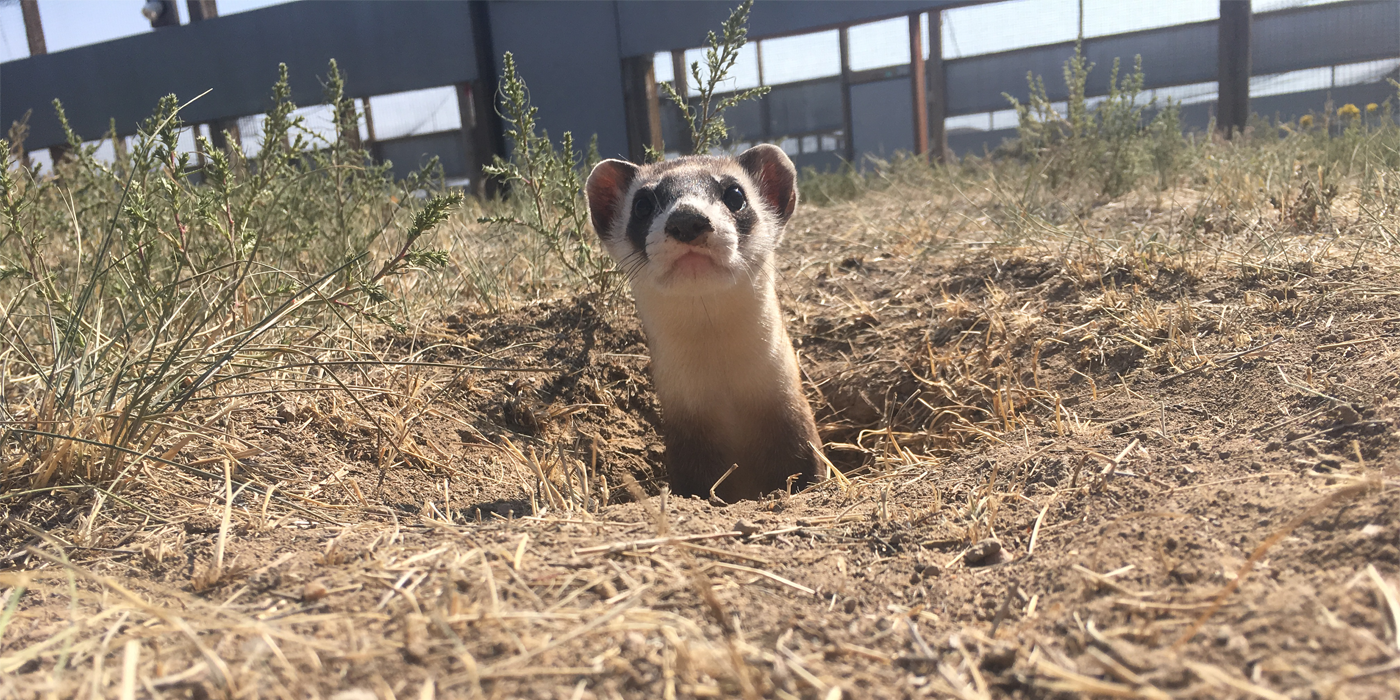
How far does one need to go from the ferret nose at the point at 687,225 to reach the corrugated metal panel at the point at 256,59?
24.3ft

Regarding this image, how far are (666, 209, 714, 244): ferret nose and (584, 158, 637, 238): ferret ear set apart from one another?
94 centimetres

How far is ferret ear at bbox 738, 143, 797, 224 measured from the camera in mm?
3785

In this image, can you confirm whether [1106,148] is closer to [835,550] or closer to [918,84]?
[918,84]

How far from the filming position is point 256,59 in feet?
31.1

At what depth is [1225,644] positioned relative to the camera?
4.02 ft

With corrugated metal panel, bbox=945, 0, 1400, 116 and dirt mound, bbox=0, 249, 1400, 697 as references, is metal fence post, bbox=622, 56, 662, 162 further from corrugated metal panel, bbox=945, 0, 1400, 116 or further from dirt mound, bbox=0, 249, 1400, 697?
dirt mound, bbox=0, 249, 1400, 697

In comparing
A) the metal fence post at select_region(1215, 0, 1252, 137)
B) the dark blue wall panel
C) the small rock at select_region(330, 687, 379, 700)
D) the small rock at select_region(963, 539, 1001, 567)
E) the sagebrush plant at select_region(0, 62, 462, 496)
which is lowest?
the small rock at select_region(963, 539, 1001, 567)

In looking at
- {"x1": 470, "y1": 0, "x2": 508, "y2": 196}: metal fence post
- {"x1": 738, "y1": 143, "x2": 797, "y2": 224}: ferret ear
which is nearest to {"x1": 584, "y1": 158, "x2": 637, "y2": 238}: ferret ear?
{"x1": 738, "y1": 143, "x2": 797, "y2": 224}: ferret ear

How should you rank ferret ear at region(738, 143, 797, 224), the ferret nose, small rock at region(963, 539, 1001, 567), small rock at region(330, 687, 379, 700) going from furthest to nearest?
1. ferret ear at region(738, 143, 797, 224)
2. the ferret nose
3. small rock at region(963, 539, 1001, 567)
4. small rock at region(330, 687, 379, 700)

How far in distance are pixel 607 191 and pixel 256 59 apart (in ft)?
26.6

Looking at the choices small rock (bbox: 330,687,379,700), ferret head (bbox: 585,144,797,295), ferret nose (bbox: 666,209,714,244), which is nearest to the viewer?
small rock (bbox: 330,687,379,700)

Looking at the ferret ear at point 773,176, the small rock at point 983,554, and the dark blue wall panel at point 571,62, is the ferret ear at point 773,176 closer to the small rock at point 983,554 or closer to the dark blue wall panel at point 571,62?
the small rock at point 983,554

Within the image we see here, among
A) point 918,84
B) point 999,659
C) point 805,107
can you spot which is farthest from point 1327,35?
point 999,659

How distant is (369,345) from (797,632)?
8.77ft
